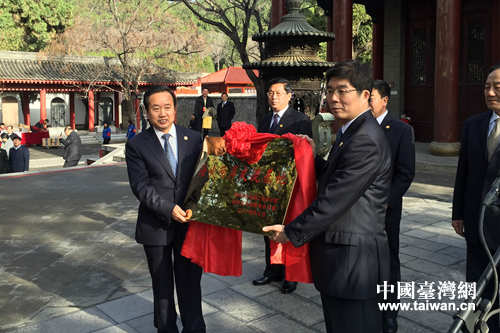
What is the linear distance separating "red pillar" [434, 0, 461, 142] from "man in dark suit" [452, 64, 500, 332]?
1039cm

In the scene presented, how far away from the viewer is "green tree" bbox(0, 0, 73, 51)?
34812 mm

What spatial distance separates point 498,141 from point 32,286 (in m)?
4.13

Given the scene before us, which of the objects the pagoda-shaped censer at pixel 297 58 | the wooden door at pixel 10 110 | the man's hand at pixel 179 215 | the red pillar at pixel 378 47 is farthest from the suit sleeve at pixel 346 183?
the wooden door at pixel 10 110

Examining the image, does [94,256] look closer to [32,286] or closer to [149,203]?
[32,286]

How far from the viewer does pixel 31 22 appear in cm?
3572

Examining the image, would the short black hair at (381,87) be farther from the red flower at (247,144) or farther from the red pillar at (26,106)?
the red pillar at (26,106)

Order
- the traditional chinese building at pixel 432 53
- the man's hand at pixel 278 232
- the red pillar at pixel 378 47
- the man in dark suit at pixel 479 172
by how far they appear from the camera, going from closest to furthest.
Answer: the man's hand at pixel 278 232 < the man in dark suit at pixel 479 172 < the traditional chinese building at pixel 432 53 < the red pillar at pixel 378 47

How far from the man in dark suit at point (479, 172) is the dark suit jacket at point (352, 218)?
873 millimetres

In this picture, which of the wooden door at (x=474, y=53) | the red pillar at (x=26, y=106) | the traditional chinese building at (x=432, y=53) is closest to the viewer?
the traditional chinese building at (x=432, y=53)

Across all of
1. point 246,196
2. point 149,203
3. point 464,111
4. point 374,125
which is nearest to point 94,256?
point 149,203

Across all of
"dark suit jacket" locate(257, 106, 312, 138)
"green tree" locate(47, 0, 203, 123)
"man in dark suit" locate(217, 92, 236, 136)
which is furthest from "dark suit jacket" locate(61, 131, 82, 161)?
"green tree" locate(47, 0, 203, 123)

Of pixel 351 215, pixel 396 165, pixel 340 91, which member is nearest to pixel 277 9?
pixel 396 165

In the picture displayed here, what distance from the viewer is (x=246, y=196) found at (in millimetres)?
2855

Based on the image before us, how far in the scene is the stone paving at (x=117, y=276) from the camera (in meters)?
3.81
